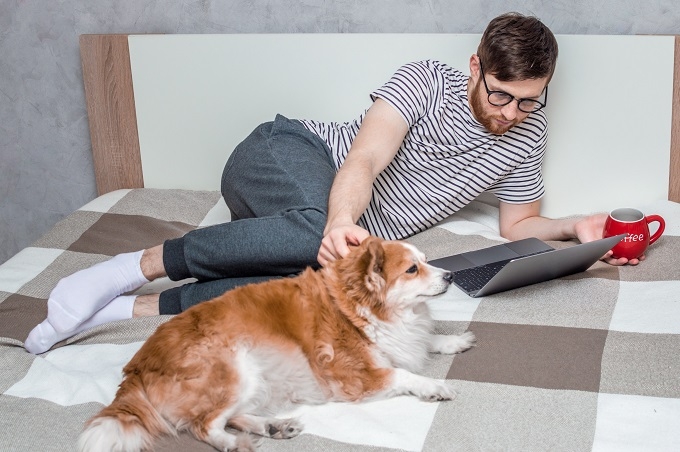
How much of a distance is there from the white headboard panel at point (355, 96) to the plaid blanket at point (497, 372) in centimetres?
28

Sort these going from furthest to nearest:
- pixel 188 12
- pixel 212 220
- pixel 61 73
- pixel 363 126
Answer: pixel 61 73
pixel 188 12
pixel 212 220
pixel 363 126

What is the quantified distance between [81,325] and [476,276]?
1.02 meters

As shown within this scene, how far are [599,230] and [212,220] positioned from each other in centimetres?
123

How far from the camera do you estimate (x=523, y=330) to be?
1.86 m

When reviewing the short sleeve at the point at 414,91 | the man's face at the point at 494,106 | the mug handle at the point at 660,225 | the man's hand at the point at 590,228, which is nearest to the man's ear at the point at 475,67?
the man's face at the point at 494,106

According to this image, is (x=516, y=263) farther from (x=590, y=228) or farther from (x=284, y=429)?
(x=284, y=429)

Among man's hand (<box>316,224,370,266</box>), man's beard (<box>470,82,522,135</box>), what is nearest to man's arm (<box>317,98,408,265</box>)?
man's hand (<box>316,224,370,266</box>)

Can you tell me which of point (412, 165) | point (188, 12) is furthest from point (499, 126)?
point (188, 12)

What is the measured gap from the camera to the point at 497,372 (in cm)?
169

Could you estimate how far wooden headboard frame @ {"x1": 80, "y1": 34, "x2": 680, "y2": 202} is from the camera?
288 centimetres

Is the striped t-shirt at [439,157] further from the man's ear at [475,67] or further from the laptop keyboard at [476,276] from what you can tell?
the laptop keyboard at [476,276]

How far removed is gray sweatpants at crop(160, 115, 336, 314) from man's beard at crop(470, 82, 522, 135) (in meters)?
0.45

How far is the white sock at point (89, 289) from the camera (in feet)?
6.23

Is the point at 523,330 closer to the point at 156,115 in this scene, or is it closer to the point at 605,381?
the point at 605,381
